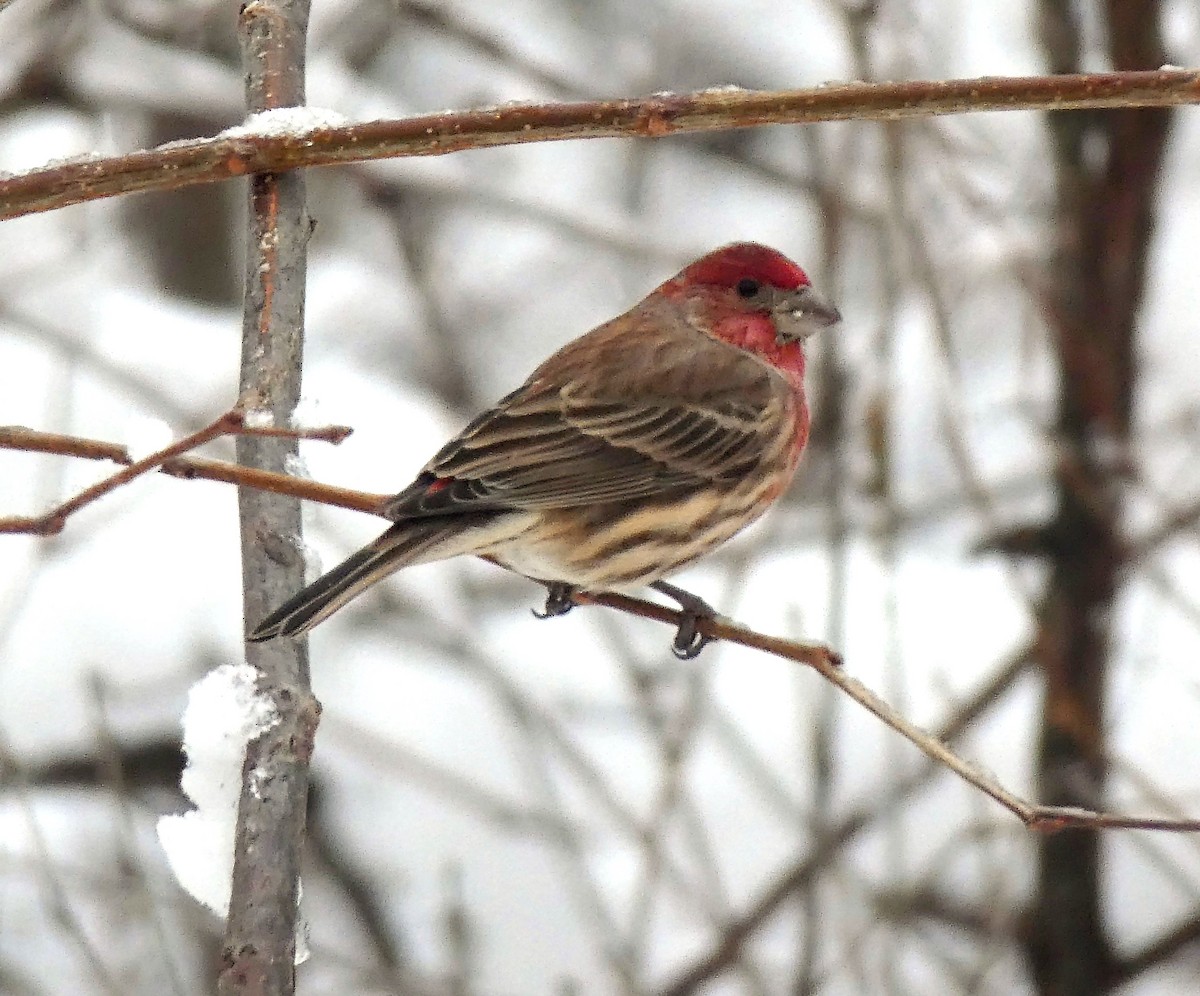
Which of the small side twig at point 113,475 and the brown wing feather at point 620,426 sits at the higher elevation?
the brown wing feather at point 620,426

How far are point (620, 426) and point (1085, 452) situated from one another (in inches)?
64.6

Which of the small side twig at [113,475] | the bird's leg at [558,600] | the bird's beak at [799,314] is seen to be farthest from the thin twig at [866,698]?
the bird's beak at [799,314]

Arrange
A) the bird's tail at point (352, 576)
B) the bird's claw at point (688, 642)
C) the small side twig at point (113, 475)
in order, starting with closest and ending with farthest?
the small side twig at point (113, 475), the bird's tail at point (352, 576), the bird's claw at point (688, 642)

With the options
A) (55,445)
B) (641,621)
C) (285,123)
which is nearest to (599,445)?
(285,123)

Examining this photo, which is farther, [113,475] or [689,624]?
[689,624]

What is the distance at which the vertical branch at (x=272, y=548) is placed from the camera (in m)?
1.88

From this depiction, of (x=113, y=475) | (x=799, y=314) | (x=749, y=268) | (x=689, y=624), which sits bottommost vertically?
(x=113, y=475)

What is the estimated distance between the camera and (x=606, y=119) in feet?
A: 6.84

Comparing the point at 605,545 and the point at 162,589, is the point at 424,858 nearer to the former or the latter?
the point at 162,589

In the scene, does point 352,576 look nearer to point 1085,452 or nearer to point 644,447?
point 644,447

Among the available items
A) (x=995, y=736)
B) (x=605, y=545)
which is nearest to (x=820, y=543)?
(x=995, y=736)

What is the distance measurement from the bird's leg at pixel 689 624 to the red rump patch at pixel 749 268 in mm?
789

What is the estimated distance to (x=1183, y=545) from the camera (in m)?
5.88

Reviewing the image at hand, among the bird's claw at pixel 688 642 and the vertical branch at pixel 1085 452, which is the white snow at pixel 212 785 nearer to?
the bird's claw at pixel 688 642
